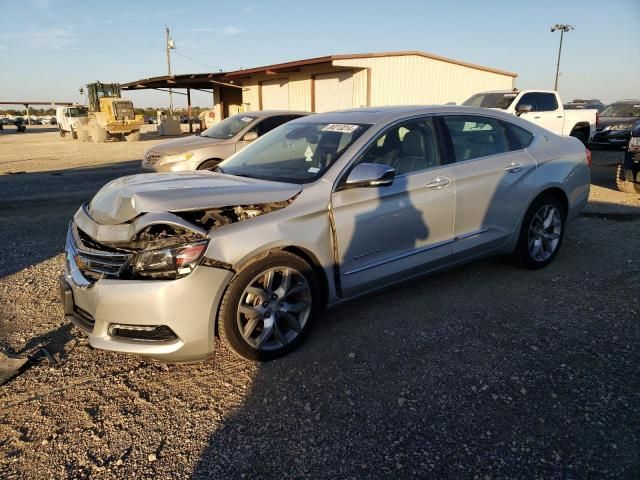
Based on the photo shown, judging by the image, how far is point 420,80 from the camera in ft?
71.6

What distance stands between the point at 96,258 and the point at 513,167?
11.8ft

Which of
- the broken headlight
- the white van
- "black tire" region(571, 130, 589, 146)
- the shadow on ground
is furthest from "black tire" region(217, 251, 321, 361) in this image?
the white van

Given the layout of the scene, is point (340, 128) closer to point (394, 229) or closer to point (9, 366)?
point (394, 229)

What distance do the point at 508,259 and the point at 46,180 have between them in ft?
37.6

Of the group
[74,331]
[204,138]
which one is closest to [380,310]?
[74,331]

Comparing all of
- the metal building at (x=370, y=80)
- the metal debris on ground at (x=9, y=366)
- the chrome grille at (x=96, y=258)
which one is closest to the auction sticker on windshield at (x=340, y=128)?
the chrome grille at (x=96, y=258)

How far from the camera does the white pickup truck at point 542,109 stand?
13.0 meters

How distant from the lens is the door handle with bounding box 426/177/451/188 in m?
3.97

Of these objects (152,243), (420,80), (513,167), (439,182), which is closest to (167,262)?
(152,243)

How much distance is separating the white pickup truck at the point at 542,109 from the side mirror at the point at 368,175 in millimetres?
10058

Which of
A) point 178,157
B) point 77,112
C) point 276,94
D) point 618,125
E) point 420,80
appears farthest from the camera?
point 77,112

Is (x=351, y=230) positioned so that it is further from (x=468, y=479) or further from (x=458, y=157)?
(x=468, y=479)

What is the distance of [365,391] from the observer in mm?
2979

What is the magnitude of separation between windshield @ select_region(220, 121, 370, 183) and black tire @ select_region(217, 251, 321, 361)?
66 centimetres
